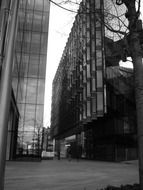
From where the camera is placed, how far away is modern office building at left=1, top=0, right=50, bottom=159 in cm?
2462

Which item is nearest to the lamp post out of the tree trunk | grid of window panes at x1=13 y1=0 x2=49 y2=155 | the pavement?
the tree trunk

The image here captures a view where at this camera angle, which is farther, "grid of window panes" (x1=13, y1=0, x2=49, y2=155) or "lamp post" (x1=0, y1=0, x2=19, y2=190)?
"grid of window panes" (x1=13, y1=0, x2=49, y2=155)

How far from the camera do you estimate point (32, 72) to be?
90.9 feet

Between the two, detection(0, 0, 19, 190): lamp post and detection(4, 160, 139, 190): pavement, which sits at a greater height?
detection(0, 0, 19, 190): lamp post

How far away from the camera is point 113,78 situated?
29.3 meters

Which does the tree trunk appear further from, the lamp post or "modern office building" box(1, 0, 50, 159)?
"modern office building" box(1, 0, 50, 159)

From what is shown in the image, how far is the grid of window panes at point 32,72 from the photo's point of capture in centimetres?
2558

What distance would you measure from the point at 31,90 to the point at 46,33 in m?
8.44

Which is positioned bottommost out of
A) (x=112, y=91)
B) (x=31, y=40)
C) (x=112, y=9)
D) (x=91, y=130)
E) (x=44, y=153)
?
(x=44, y=153)

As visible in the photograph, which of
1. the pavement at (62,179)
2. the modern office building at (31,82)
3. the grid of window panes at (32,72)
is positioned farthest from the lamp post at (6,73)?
the grid of window panes at (32,72)

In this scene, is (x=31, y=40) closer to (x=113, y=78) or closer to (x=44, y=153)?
(x=113, y=78)

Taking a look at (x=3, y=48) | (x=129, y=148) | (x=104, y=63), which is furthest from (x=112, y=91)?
(x=3, y=48)

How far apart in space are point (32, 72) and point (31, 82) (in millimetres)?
1391

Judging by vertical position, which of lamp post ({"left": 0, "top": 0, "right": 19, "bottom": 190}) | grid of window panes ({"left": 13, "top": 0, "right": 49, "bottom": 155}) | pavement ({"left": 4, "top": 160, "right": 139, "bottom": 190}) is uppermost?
grid of window panes ({"left": 13, "top": 0, "right": 49, "bottom": 155})
